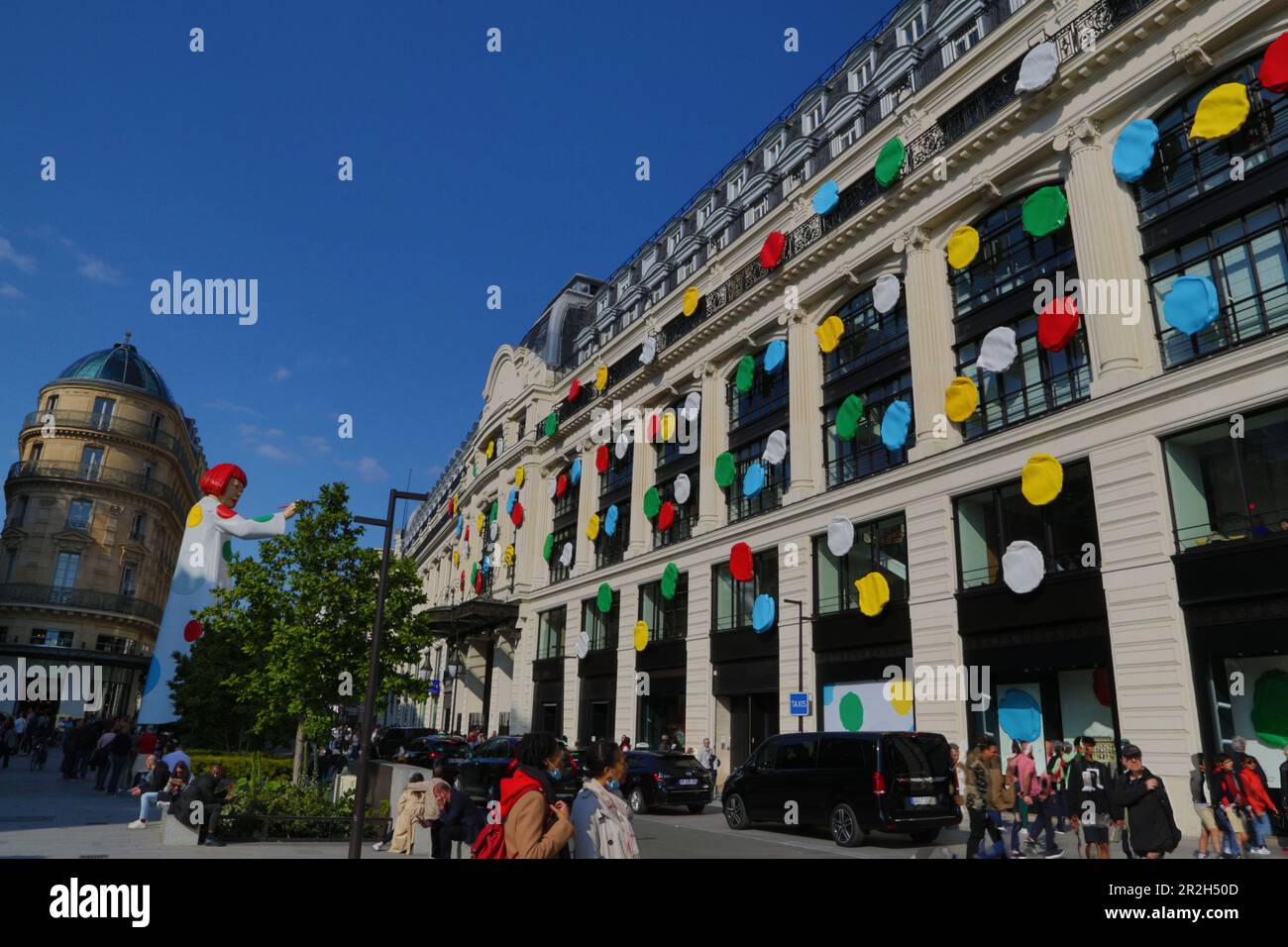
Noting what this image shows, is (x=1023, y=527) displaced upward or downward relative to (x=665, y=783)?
upward

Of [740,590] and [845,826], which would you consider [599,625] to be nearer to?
[740,590]

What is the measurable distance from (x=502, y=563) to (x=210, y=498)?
20391mm

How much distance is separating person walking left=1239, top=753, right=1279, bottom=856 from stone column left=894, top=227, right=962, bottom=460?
40.5 feet

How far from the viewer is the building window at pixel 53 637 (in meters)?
51.0

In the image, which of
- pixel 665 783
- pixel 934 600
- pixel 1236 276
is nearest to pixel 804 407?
pixel 934 600

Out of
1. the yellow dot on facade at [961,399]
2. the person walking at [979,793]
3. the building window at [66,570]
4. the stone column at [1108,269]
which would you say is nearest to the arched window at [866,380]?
the yellow dot on facade at [961,399]

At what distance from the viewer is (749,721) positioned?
30.6 metres

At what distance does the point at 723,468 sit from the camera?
112 feet

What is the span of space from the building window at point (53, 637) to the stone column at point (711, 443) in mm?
42470

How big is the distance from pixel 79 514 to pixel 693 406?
143ft
